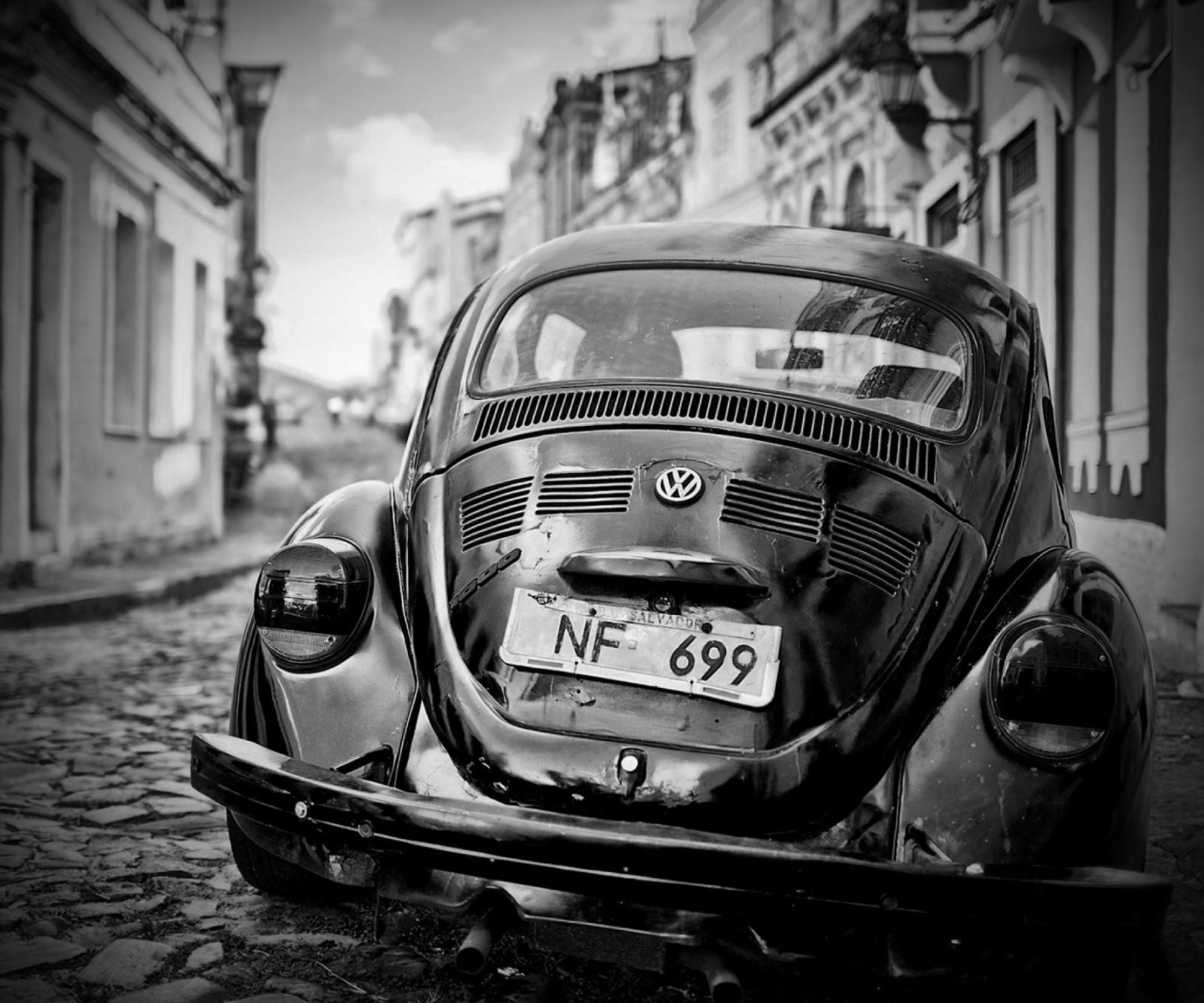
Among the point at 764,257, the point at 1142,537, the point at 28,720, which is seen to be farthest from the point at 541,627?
the point at 1142,537

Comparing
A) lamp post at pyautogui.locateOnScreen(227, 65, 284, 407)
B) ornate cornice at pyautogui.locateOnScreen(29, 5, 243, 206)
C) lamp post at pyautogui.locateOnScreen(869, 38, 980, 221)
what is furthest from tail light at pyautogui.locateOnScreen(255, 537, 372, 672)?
lamp post at pyautogui.locateOnScreen(227, 65, 284, 407)

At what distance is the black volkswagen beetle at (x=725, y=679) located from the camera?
85.8 inches

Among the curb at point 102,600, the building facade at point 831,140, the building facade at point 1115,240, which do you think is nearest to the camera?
the building facade at point 1115,240

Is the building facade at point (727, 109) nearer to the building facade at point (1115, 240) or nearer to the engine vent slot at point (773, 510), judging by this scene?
the building facade at point (1115, 240)

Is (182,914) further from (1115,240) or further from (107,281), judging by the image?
(107,281)

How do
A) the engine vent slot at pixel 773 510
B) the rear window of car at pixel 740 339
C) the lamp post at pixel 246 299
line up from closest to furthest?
the engine vent slot at pixel 773 510 → the rear window of car at pixel 740 339 → the lamp post at pixel 246 299

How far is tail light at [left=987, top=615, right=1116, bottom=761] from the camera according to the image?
7.84 ft

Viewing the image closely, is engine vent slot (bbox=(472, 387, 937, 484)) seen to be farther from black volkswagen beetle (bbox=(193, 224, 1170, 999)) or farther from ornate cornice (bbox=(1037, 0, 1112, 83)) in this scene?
ornate cornice (bbox=(1037, 0, 1112, 83))

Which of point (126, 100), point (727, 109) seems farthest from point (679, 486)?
point (727, 109)

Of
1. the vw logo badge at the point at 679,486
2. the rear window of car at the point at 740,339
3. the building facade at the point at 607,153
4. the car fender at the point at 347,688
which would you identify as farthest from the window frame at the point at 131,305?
the vw logo badge at the point at 679,486

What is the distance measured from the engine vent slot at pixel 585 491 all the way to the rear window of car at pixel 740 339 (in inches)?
13.5

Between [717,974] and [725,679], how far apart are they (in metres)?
0.55

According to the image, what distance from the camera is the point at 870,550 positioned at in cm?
262

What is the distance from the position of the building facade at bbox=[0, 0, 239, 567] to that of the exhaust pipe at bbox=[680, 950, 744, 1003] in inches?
418
